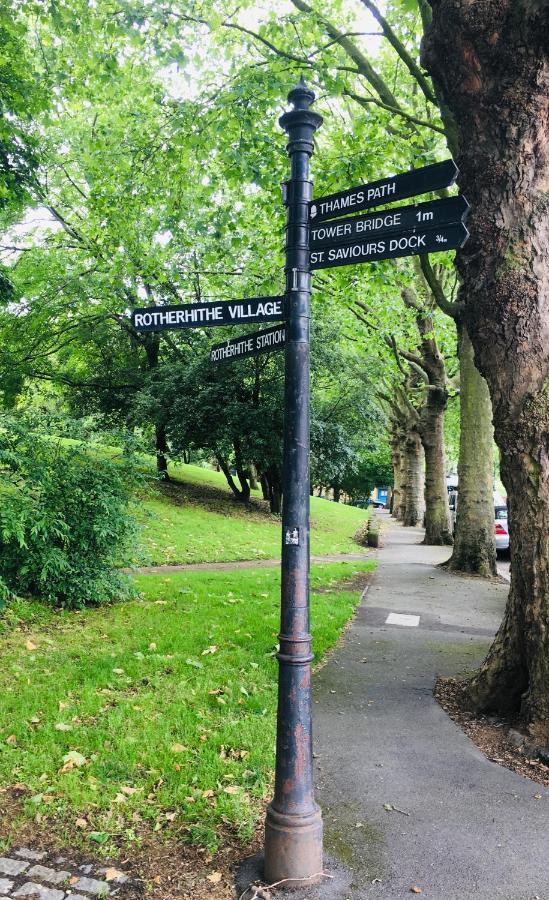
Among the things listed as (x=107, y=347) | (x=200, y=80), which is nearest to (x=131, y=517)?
(x=200, y=80)

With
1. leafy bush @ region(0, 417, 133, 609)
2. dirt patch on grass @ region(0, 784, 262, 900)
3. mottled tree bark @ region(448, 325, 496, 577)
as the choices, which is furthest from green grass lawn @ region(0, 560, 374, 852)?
mottled tree bark @ region(448, 325, 496, 577)

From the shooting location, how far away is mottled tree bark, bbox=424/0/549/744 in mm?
4656

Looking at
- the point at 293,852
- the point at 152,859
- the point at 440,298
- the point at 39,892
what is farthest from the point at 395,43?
the point at 39,892

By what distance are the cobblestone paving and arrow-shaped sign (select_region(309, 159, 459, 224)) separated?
344 cm

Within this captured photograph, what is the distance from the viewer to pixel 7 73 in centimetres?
948

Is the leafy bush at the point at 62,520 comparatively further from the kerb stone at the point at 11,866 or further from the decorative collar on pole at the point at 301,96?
the decorative collar on pole at the point at 301,96

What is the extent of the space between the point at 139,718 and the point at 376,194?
13.0 ft

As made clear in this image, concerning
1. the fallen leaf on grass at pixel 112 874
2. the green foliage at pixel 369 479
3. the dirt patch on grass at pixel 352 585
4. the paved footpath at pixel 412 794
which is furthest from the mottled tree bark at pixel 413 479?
the green foliage at pixel 369 479

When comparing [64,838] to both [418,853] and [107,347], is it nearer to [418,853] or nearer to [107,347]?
[418,853]

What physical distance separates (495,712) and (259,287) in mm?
9979

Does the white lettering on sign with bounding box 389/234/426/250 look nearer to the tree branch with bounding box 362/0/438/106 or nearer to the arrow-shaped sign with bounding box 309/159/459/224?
the arrow-shaped sign with bounding box 309/159/459/224

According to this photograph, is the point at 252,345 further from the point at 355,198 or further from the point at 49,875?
the point at 49,875

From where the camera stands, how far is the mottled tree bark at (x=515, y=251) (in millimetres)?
4656

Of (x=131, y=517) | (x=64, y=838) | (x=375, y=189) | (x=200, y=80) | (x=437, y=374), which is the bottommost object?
(x=64, y=838)
